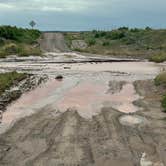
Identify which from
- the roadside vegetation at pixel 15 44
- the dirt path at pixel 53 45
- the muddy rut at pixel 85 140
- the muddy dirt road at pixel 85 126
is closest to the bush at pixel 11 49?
the roadside vegetation at pixel 15 44

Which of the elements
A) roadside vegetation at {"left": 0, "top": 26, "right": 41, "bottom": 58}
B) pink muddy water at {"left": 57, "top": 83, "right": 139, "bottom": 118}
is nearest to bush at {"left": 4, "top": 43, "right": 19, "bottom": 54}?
roadside vegetation at {"left": 0, "top": 26, "right": 41, "bottom": 58}

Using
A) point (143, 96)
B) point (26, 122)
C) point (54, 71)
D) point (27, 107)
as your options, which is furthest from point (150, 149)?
point (54, 71)

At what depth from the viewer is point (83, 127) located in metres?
18.6

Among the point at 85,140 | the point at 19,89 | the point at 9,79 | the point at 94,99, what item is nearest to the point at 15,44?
the point at 9,79

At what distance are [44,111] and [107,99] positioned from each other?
4.91 meters

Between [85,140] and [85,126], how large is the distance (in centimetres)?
240

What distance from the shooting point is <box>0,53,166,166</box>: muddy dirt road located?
1445 cm

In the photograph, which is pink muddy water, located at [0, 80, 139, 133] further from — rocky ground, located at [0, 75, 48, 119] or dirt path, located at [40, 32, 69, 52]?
dirt path, located at [40, 32, 69, 52]

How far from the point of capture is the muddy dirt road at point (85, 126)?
47.4 ft

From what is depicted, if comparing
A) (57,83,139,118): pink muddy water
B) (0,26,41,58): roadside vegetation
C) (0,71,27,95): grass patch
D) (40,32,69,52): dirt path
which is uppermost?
(57,83,139,118): pink muddy water

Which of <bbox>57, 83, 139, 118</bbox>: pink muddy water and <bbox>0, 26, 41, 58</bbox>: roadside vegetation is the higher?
<bbox>57, 83, 139, 118</bbox>: pink muddy water

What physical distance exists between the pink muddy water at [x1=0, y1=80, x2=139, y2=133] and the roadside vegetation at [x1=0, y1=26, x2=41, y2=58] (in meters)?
30.9

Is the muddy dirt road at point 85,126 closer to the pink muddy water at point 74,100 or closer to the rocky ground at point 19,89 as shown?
the pink muddy water at point 74,100

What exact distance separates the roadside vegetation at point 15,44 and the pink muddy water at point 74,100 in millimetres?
30935
